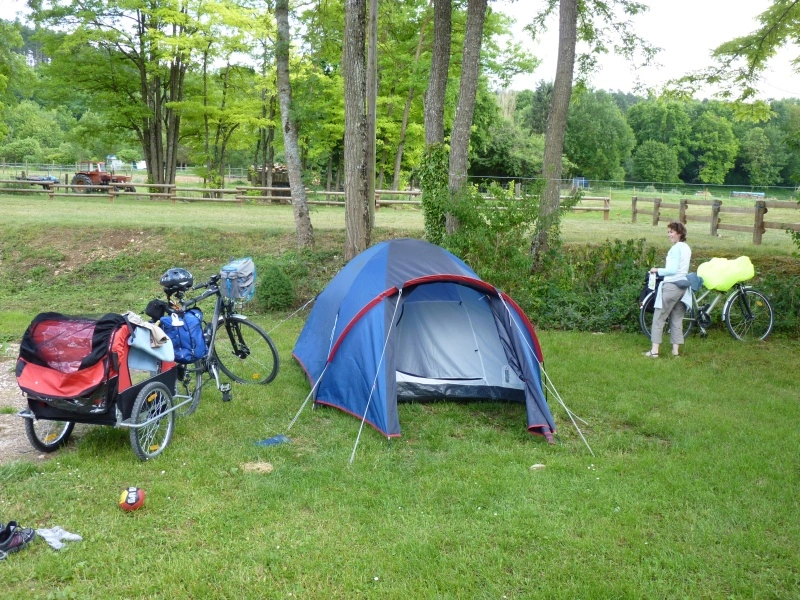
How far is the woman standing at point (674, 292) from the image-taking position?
26.8 ft

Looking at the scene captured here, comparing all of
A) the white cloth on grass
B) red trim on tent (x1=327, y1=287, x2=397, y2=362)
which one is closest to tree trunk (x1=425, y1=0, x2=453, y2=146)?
red trim on tent (x1=327, y1=287, x2=397, y2=362)

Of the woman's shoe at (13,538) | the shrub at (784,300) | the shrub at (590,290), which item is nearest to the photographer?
the woman's shoe at (13,538)

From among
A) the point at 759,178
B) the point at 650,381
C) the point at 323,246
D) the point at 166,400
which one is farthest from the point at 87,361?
the point at 759,178

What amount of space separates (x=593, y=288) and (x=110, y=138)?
84.3 ft

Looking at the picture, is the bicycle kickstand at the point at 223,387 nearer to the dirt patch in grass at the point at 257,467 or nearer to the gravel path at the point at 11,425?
the dirt patch in grass at the point at 257,467

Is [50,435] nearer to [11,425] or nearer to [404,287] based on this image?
[11,425]

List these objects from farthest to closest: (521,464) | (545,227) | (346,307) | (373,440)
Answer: (545,227)
(346,307)
(373,440)
(521,464)

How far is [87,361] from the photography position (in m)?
4.53

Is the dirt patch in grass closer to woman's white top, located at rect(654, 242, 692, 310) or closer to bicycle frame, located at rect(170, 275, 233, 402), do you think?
bicycle frame, located at rect(170, 275, 233, 402)

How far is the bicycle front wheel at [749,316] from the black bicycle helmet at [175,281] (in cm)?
708

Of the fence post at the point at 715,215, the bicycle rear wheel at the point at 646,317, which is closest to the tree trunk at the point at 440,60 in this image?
the bicycle rear wheel at the point at 646,317

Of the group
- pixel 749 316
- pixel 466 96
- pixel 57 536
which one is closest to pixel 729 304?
pixel 749 316

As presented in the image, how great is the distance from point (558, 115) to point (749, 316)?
4.38 m

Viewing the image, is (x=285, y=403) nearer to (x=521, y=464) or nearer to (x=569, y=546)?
(x=521, y=464)
